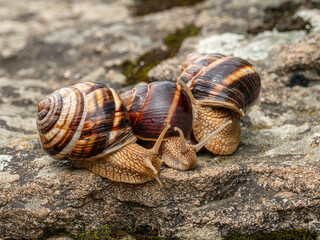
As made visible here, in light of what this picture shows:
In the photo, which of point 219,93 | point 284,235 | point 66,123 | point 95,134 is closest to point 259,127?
point 219,93

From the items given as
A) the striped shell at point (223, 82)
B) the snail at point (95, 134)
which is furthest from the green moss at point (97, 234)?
the striped shell at point (223, 82)

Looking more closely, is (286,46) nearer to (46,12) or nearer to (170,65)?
(170,65)

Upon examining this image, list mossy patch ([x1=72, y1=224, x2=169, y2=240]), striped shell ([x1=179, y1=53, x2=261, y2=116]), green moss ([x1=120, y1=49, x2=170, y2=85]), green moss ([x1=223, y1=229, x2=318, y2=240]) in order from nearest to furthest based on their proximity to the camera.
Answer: green moss ([x1=223, y1=229, x2=318, y2=240]) → mossy patch ([x1=72, y1=224, x2=169, y2=240]) → striped shell ([x1=179, y1=53, x2=261, y2=116]) → green moss ([x1=120, y1=49, x2=170, y2=85])

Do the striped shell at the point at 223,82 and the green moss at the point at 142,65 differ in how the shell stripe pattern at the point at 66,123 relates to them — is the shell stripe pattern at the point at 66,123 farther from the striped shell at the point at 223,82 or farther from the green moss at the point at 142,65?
the green moss at the point at 142,65

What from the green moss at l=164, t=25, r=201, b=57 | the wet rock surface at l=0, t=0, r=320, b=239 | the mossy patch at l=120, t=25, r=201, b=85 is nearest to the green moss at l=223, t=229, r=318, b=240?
the wet rock surface at l=0, t=0, r=320, b=239

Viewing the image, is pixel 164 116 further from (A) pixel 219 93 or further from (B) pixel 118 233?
(B) pixel 118 233

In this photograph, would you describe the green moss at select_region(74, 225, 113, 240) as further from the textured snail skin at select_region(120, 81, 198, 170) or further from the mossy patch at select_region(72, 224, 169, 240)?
the textured snail skin at select_region(120, 81, 198, 170)
